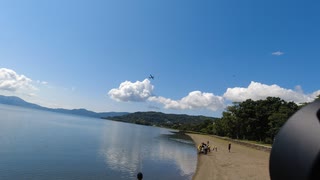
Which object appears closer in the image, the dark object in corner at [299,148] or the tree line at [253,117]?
the dark object in corner at [299,148]

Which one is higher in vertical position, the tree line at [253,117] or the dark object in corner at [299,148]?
the tree line at [253,117]

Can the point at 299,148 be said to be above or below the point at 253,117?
below

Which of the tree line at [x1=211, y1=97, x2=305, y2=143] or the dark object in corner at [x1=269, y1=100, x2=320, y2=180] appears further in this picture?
the tree line at [x1=211, y1=97, x2=305, y2=143]

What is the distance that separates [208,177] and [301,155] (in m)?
30.7

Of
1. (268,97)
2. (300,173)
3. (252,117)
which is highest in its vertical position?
(268,97)

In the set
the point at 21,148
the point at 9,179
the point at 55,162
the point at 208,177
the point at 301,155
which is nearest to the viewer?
the point at 301,155

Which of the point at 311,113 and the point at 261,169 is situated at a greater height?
the point at 311,113

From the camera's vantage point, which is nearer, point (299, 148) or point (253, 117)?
point (299, 148)

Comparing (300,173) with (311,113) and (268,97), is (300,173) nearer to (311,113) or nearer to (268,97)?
(311,113)

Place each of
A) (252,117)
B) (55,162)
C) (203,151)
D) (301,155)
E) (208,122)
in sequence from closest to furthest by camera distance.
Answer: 1. (301,155)
2. (55,162)
3. (203,151)
4. (252,117)
5. (208,122)

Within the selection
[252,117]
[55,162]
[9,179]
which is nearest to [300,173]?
[9,179]

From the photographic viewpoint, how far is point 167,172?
36594 mm

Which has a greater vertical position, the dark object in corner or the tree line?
the tree line

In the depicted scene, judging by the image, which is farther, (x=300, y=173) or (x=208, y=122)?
(x=208, y=122)
